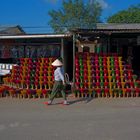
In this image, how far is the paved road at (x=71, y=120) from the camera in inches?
348

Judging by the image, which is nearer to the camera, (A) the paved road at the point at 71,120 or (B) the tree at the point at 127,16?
(A) the paved road at the point at 71,120

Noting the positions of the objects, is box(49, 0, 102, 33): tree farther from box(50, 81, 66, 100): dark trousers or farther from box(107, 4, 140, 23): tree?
box(50, 81, 66, 100): dark trousers

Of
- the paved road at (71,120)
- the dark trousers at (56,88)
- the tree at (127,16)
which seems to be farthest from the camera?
the tree at (127,16)

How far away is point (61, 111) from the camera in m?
12.1

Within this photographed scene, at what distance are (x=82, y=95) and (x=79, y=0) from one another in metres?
50.7

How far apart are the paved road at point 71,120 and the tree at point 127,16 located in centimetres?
4011

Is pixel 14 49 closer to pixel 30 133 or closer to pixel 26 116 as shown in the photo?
pixel 26 116

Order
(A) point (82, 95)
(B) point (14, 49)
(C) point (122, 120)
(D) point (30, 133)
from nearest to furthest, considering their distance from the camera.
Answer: (D) point (30, 133) → (C) point (122, 120) → (A) point (82, 95) → (B) point (14, 49)

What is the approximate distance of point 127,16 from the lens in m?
54.4

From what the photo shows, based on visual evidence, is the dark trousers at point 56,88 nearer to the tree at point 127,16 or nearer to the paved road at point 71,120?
the paved road at point 71,120

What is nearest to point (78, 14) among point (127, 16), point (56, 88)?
point (127, 16)

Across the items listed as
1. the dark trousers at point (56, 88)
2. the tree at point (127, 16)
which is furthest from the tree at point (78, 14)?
the dark trousers at point (56, 88)

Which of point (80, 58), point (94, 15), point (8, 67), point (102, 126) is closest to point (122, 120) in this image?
point (102, 126)

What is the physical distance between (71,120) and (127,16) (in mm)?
45421
